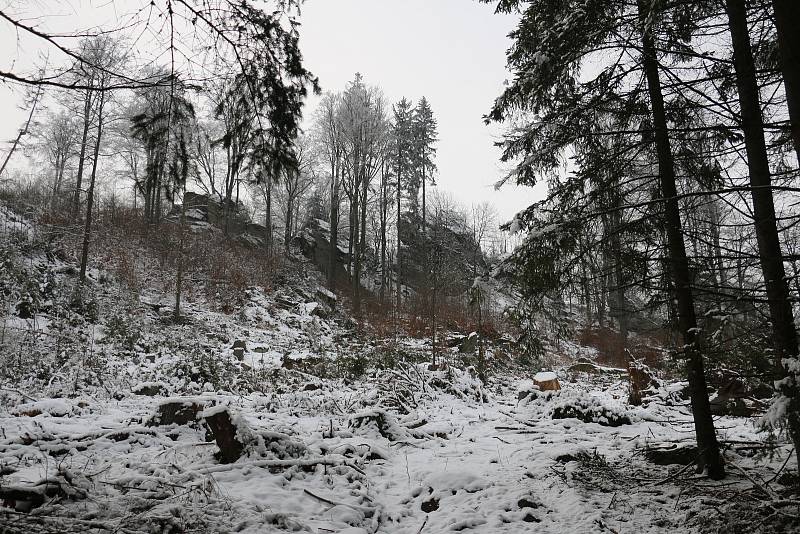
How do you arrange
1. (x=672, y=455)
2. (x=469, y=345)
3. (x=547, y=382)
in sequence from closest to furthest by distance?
(x=672, y=455) → (x=547, y=382) → (x=469, y=345)

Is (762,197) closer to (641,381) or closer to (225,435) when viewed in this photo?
(225,435)

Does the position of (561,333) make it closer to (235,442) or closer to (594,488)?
(594,488)

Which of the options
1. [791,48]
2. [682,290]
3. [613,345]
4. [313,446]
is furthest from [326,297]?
[791,48]

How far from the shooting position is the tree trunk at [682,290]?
414 centimetres

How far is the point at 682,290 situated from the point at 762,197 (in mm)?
1236

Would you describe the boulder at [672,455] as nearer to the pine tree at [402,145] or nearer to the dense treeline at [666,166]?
the dense treeline at [666,166]

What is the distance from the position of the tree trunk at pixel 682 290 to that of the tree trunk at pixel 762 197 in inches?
25.3

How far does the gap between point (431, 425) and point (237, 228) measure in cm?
2270

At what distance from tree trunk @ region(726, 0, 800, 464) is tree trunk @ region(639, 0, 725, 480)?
0.64m

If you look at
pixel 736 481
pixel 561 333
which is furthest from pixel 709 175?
pixel 736 481

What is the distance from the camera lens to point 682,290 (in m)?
4.42

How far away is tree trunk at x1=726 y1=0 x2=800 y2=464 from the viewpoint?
10.9 feet

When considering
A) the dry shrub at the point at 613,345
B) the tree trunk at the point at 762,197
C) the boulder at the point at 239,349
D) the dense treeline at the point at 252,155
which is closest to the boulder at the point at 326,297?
the dense treeline at the point at 252,155

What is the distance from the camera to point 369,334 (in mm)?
17797
